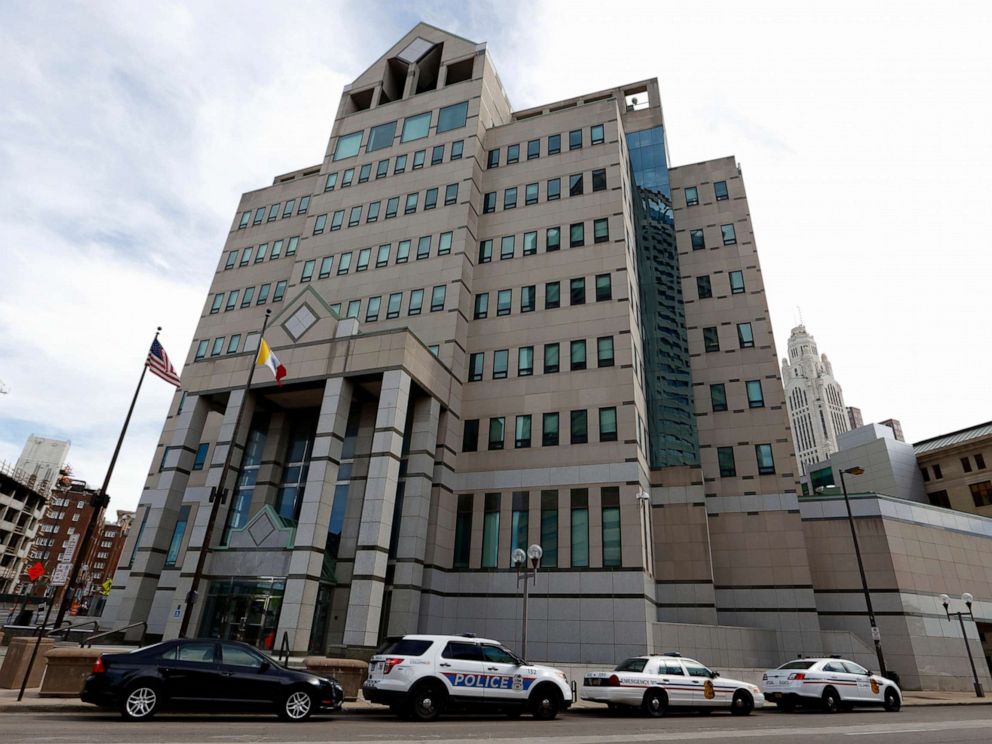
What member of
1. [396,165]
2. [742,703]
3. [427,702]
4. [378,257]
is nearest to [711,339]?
[378,257]

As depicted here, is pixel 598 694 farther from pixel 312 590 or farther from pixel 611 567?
pixel 312 590

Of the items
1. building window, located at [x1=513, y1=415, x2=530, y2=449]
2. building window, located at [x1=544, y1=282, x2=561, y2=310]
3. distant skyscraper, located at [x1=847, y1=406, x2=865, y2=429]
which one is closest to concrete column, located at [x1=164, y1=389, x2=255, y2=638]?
building window, located at [x1=513, y1=415, x2=530, y2=449]

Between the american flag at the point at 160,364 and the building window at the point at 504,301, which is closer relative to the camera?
the american flag at the point at 160,364

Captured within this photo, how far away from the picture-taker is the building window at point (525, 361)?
35.5 m

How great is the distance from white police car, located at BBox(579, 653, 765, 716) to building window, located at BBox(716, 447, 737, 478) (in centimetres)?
2037

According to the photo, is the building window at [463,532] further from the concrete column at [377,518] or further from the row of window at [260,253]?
the row of window at [260,253]

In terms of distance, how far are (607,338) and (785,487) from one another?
14.7m

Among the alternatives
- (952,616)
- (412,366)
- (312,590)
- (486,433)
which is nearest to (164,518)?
(312,590)

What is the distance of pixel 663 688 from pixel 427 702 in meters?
7.77

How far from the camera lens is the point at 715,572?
34781mm

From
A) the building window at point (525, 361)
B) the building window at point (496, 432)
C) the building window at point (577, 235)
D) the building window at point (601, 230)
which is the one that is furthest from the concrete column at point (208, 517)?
the building window at point (601, 230)

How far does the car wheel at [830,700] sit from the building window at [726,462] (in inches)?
741

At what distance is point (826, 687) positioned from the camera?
19078 mm

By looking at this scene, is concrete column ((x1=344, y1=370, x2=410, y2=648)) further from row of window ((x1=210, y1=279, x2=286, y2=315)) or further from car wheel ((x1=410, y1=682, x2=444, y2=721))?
row of window ((x1=210, y1=279, x2=286, y2=315))
